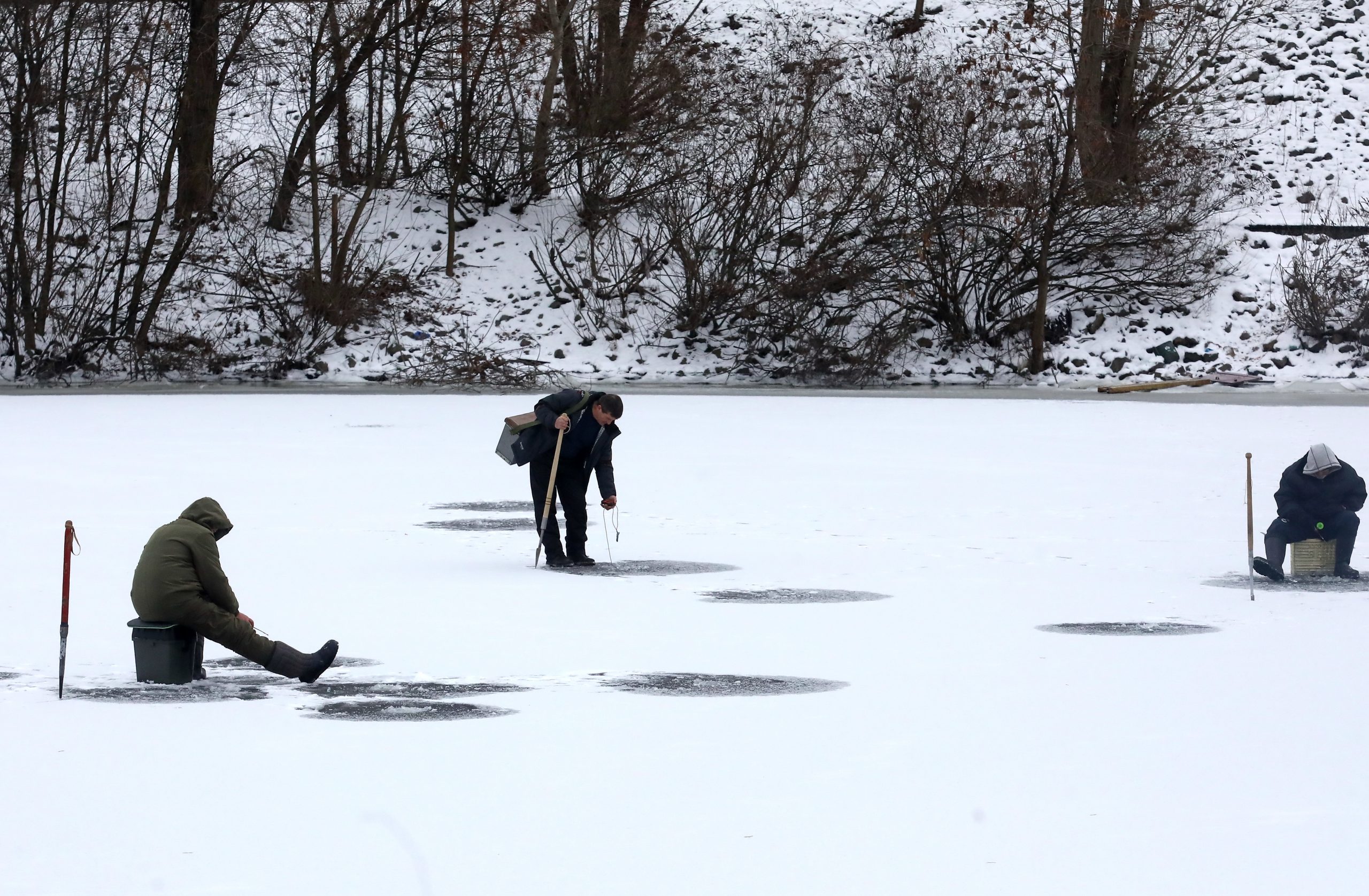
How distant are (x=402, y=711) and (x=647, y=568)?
15.1 ft

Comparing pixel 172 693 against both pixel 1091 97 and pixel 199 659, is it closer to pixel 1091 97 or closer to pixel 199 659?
pixel 199 659

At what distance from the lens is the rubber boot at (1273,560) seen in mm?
11070

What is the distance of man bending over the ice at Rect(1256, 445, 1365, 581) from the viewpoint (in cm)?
1110

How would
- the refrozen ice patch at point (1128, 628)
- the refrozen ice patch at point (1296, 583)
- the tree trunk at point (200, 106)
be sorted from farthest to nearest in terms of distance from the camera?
the tree trunk at point (200, 106)
the refrozen ice patch at point (1296, 583)
the refrozen ice patch at point (1128, 628)

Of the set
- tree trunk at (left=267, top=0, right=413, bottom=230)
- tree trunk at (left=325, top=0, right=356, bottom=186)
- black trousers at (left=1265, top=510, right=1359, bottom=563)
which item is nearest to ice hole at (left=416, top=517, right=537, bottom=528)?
black trousers at (left=1265, top=510, right=1359, bottom=563)

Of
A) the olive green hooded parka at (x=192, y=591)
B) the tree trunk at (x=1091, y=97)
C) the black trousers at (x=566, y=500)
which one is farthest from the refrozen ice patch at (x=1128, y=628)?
the tree trunk at (x=1091, y=97)

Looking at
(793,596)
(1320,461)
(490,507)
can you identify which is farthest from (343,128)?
(1320,461)

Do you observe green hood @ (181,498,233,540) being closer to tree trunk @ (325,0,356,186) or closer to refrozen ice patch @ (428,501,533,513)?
refrozen ice patch @ (428,501,533,513)

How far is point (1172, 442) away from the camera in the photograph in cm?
2055

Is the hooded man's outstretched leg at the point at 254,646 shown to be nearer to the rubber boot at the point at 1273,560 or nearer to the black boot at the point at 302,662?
the black boot at the point at 302,662

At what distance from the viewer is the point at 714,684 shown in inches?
313

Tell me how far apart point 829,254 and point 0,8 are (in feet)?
52.6

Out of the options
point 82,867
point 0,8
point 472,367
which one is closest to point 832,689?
point 82,867

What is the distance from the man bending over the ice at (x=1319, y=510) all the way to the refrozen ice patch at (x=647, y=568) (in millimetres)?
3372
